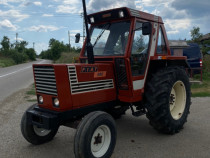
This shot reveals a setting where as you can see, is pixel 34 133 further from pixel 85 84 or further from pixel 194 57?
pixel 194 57

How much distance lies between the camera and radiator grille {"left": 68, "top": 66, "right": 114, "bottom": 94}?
377 cm

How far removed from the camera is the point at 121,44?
15.0 feet

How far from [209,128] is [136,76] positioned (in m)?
2.35

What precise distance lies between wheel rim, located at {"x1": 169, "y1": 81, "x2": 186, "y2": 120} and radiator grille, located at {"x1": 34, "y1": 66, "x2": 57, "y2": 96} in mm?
2876

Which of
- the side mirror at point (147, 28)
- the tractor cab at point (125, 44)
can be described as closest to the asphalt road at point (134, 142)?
the tractor cab at point (125, 44)

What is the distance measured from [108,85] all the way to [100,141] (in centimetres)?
107

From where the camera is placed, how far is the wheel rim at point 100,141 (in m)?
3.73

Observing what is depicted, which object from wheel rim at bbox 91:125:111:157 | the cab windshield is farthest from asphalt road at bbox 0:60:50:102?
wheel rim at bbox 91:125:111:157

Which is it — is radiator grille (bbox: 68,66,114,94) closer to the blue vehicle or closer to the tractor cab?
the tractor cab

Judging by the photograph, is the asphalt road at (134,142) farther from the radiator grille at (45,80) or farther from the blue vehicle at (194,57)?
the blue vehicle at (194,57)

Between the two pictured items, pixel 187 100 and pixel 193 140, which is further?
pixel 187 100

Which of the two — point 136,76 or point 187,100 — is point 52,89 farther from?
point 187,100

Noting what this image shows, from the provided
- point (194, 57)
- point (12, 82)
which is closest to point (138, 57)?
point (194, 57)

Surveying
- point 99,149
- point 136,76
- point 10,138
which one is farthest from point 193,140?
point 10,138
